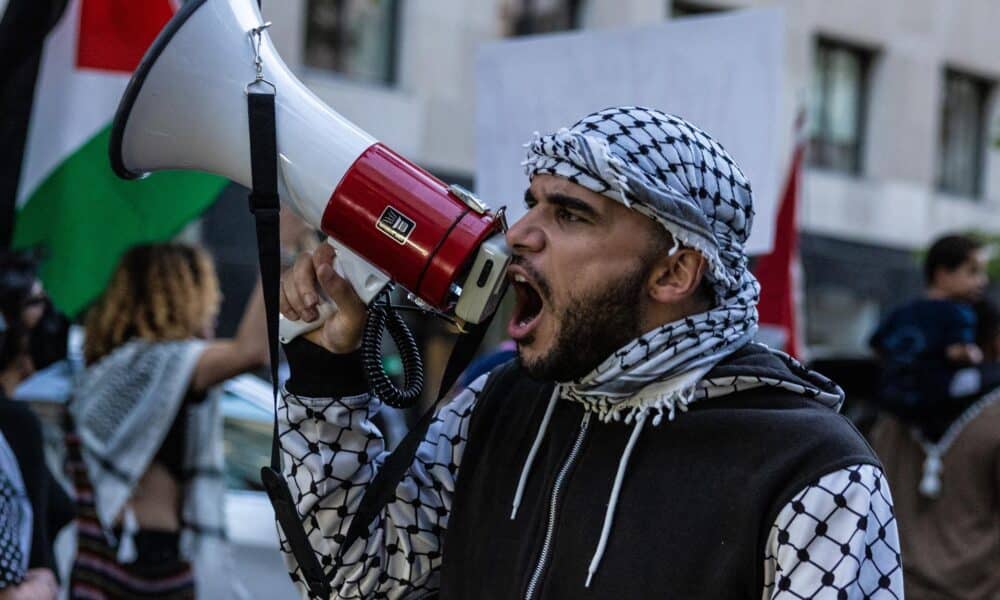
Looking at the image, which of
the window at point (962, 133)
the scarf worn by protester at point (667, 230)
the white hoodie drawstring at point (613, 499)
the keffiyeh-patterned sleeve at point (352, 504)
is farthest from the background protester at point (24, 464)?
the window at point (962, 133)

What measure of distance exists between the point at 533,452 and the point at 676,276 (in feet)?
1.15

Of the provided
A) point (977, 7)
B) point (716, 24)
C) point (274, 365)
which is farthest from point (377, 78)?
point (274, 365)

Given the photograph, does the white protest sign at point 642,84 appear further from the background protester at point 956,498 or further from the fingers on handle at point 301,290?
the fingers on handle at point 301,290

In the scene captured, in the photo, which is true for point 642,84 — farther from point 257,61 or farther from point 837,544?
point 837,544

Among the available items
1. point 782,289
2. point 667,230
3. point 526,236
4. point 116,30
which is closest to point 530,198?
point 526,236

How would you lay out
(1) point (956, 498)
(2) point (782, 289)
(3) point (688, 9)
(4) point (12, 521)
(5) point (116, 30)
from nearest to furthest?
(4) point (12, 521)
(5) point (116, 30)
(1) point (956, 498)
(2) point (782, 289)
(3) point (688, 9)

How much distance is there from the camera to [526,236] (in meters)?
2.18

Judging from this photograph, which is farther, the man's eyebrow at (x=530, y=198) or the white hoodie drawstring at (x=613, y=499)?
the man's eyebrow at (x=530, y=198)

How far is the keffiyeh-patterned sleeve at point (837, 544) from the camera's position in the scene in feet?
6.40

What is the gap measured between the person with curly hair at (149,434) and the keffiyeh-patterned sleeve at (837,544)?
2318mm

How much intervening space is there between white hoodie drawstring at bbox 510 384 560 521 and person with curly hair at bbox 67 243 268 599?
74.5 inches

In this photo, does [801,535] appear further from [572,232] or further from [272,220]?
[272,220]

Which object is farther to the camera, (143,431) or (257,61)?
(143,431)

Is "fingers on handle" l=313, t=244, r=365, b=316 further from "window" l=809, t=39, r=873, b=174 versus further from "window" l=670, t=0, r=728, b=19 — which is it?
"window" l=809, t=39, r=873, b=174
